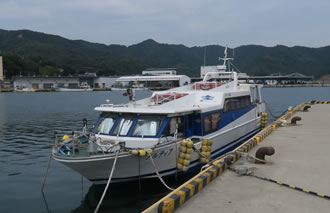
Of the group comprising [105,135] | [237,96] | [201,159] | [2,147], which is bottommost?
[2,147]

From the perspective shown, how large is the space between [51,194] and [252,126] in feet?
36.6

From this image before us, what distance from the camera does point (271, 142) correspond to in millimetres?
13000

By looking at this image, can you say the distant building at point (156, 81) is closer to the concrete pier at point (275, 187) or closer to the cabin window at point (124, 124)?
the cabin window at point (124, 124)

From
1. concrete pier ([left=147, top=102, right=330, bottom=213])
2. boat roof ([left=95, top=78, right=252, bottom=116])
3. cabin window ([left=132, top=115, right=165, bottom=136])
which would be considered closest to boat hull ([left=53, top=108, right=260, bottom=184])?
cabin window ([left=132, top=115, right=165, bottom=136])

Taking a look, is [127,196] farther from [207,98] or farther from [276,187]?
[207,98]

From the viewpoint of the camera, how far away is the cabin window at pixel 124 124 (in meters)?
10.3

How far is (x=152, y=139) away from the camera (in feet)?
31.9

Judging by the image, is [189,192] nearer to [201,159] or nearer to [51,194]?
[201,159]

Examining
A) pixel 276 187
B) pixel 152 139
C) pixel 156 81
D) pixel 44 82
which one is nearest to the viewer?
pixel 276 187

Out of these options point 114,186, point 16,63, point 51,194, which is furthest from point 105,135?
point 16,63

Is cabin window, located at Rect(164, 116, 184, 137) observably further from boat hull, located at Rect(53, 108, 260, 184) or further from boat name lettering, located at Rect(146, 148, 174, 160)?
boat name lettering, located at Rect(146, 148, 174, 160)

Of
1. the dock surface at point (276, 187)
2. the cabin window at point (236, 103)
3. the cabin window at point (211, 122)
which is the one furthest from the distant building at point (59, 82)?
the dock surface at point (276, 187)

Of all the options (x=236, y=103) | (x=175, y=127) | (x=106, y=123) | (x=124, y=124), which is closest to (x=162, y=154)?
(x=175, y=127)

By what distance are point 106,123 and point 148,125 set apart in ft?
5.52
